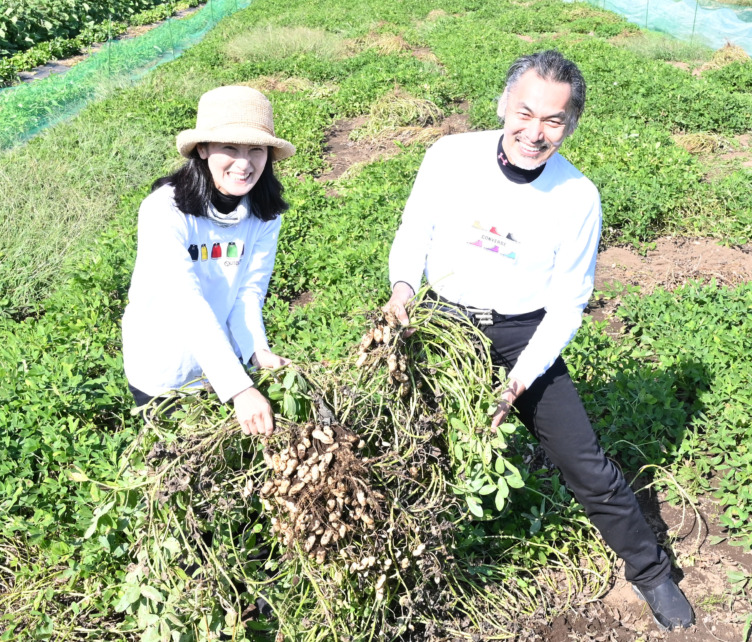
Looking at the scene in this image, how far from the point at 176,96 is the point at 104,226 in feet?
17.8

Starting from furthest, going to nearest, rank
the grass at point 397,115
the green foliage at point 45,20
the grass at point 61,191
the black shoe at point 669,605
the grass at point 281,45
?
1. the green foliage at point 45,20
2. the grass at point 281,45
3. the grass at point 397,115
4. the grass at point 61,191
5. the black shoe at point 669,605

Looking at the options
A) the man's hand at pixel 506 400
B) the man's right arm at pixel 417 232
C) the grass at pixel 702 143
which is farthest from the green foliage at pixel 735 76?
the man's hand at pixel 506 400

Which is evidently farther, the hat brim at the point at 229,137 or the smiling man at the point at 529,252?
the smiling man at the point at 529,252

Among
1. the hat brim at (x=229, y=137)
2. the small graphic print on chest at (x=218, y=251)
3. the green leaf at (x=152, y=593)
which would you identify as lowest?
the green leaf at (x=152, y=593)

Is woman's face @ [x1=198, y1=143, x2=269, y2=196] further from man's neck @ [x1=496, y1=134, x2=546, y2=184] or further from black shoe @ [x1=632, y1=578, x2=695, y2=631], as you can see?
black shoe @ [x1=632, y1=578, x2=695, y2=631]

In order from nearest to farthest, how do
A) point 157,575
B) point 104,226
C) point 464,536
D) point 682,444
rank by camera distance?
1. point 157,575
2. point 464,536
3. point 682,444
4. point 104,226

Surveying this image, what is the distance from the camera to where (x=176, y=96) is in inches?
446

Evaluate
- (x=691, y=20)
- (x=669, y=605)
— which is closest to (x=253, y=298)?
(x=669, y=605)

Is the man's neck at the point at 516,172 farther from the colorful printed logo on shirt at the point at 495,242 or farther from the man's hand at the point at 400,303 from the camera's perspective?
the man's hand at the point at 400,303

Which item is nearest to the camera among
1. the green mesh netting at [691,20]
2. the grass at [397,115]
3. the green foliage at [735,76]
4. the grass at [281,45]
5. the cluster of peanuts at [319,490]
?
the cluster of peanuts at [319,490]

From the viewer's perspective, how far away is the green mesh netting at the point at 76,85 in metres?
9.31

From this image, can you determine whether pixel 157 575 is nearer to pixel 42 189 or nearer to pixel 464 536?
pixel 464 536

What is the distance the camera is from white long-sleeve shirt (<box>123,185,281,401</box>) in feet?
7.11

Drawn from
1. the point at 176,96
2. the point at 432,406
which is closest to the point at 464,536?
the point at 432,406
